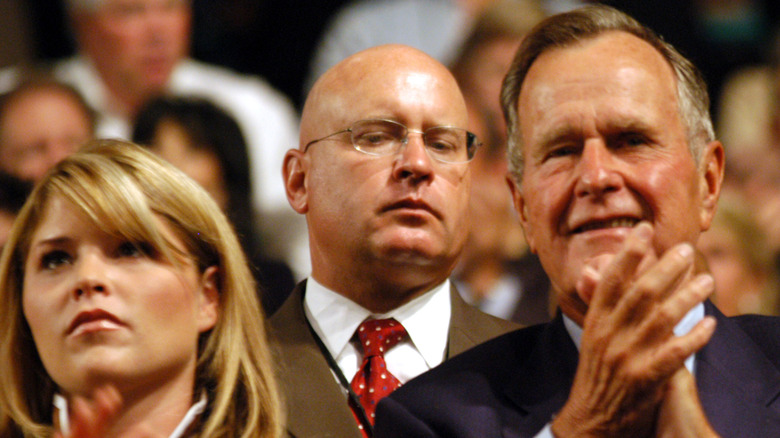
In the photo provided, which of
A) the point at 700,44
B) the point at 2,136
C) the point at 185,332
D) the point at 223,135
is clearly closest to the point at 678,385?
the point at 185,332

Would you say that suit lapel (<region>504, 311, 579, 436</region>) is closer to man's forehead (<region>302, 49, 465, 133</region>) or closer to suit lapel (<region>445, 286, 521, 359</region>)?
suit lapel (<region>445, 286, 521, 359</region>)

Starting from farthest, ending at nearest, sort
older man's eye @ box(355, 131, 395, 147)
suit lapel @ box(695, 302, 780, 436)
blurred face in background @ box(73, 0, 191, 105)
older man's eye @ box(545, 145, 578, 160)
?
blurred face in background @ box(73, 0, 191, 105) → older man's eye @ box(355, 131, 395, 147) → older man's eye @ box(545, 145, 578, 160) → suit lapel @ box(695, 302, 780, 436)

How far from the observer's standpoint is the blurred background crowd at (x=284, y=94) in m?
3.93

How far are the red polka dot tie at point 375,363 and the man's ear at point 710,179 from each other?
0.77 m

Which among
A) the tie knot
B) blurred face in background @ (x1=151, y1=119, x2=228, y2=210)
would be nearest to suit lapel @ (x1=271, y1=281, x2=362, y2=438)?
the tie knot

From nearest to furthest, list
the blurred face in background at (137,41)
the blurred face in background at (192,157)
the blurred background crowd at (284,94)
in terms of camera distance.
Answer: the blurred face in background at (192,157), the blurred background crowd at (284,94), the blurred face in background at (137,41)

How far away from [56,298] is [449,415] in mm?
881

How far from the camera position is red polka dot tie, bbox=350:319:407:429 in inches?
96.1

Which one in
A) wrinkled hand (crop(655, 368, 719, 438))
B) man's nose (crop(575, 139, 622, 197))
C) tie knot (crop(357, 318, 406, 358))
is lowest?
wrinkled hand (crop(655, 368, 719, 438))

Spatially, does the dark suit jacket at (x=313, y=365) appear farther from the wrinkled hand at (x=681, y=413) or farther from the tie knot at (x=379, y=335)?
the wrinkled hand at (x=681, y=413)

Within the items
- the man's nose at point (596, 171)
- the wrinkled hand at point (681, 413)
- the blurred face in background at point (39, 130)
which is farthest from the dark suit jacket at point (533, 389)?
the blurred face in background at point (39, 130)

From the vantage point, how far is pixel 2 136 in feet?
13.1

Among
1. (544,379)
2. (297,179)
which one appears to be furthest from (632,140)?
(297,179)

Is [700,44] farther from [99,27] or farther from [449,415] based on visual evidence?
[449,415]
